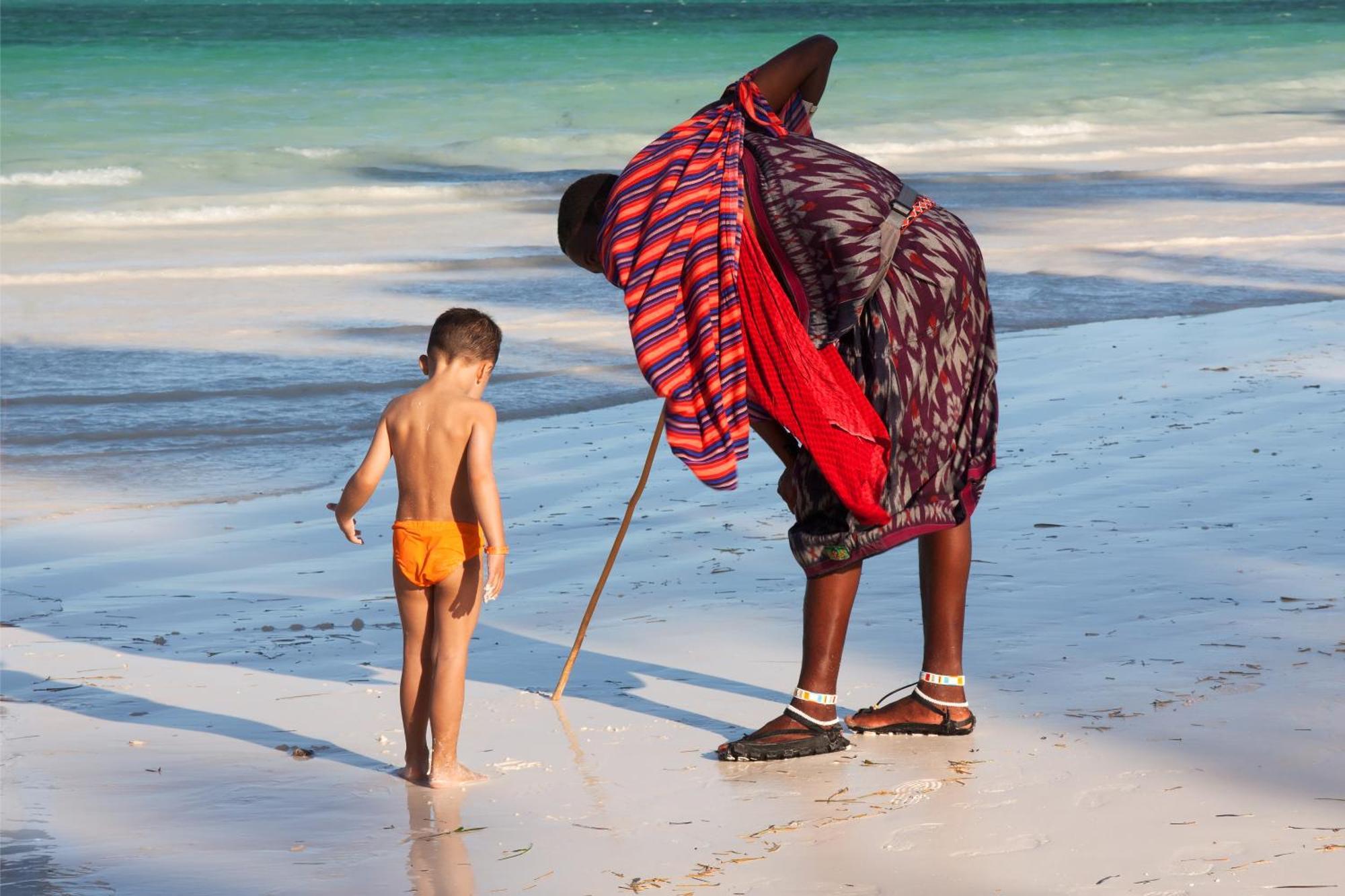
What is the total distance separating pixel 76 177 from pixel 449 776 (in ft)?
61.8

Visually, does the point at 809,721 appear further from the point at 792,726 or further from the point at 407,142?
the point at 407,142

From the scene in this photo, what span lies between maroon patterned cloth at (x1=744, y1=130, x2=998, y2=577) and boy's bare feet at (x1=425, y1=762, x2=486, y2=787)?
2.88 ft

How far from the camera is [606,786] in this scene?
3.75 meters

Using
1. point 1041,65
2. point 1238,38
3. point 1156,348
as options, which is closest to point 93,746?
point 1156,348

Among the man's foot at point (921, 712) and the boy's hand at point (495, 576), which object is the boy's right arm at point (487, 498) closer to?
the boy's hand at point (495, 576)

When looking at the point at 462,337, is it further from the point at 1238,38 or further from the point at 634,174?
the point at 1238,38

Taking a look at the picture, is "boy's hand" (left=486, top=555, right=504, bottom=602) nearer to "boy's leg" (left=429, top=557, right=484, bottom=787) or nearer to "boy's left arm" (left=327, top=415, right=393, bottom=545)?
"boy's leg" (left=429, top=557, right=484, bottom=787)

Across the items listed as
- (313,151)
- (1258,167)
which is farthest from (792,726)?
(313,151)

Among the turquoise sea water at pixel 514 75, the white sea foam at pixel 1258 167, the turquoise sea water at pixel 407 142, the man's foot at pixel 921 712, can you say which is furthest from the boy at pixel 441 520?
the white sea foam at pixel 1258 167

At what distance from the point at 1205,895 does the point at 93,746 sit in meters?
2.53

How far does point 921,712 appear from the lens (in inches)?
159

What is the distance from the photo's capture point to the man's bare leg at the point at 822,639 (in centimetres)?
395

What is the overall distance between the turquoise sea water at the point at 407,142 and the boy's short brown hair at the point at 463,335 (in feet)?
11.6

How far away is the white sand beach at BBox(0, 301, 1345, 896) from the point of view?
130 inches
